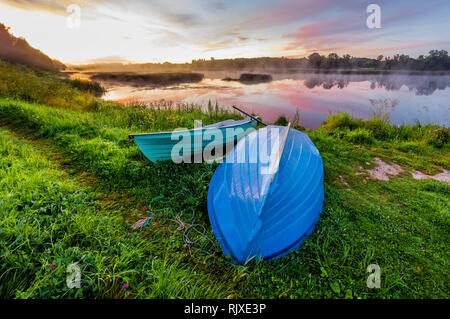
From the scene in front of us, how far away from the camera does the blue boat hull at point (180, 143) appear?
140 inches

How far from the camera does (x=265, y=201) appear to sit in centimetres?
220

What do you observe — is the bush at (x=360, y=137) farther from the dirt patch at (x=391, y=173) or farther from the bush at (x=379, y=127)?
the dirt patch at (x=391, y=173)

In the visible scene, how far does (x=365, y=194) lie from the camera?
3713mm

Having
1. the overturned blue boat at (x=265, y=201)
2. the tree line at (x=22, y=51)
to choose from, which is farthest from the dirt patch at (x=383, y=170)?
the tree line at (x=22, y=51)

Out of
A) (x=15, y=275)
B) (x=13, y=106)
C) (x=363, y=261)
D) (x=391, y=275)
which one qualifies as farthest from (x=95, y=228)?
(x=13, y=106)

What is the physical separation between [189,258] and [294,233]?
1317mm

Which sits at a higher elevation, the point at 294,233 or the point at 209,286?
the point at 294,233

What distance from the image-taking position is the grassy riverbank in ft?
6.10

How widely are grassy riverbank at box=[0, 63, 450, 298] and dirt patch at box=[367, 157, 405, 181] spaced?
6.6 inches

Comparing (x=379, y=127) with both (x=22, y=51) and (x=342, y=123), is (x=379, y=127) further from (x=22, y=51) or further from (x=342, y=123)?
(x=22, y=51)

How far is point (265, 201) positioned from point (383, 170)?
4.18 meters

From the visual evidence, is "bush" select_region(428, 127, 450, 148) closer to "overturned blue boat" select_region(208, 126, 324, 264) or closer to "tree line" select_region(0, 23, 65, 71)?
"overturned blue boat" select_region(208, 126, 324, 264)

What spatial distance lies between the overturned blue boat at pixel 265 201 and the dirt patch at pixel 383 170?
7.57ft
